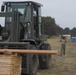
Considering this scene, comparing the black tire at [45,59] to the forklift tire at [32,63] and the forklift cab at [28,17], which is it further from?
the forklift tire at [32,63]

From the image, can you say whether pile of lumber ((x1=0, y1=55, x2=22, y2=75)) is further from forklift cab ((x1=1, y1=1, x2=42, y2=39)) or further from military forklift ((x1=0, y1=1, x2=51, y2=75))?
forklift cab ((x1=1, y1=1, x2=42, y2=39))

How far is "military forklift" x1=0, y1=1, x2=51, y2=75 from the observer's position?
12.5 meters

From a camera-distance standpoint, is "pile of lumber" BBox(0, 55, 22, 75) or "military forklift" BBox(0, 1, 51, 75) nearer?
"pile of lumber" BBox(0, 55, 22, 75)

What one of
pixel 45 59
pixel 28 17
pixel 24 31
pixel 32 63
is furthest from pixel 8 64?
pixel 45 59

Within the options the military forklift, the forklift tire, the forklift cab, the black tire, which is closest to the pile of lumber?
the military forklift

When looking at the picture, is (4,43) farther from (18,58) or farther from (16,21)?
(18,58)

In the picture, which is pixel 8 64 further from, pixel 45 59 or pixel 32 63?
pixel 45 59

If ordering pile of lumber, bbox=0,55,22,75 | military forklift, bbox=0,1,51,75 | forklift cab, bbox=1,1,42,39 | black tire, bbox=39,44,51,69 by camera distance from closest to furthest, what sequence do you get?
pile of lumber, bbox=0,55,22,75 < military forklift, bbox=0,1,51,75 < forklift cab, bbox=1,1,42,39 < black tire, bbox=39,44,51,69

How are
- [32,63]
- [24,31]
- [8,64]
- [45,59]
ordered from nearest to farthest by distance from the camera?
[8,64], [32,63], [24,31], [45,59]

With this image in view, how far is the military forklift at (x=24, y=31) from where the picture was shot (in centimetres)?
1248

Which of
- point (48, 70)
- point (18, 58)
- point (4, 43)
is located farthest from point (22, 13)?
point (18, 58)

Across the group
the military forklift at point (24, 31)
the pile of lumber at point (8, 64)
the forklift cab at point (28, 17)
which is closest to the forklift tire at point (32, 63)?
the military forklift at point (24, 31)

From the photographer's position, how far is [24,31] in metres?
13.8

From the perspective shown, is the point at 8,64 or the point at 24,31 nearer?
the point at 8,64
